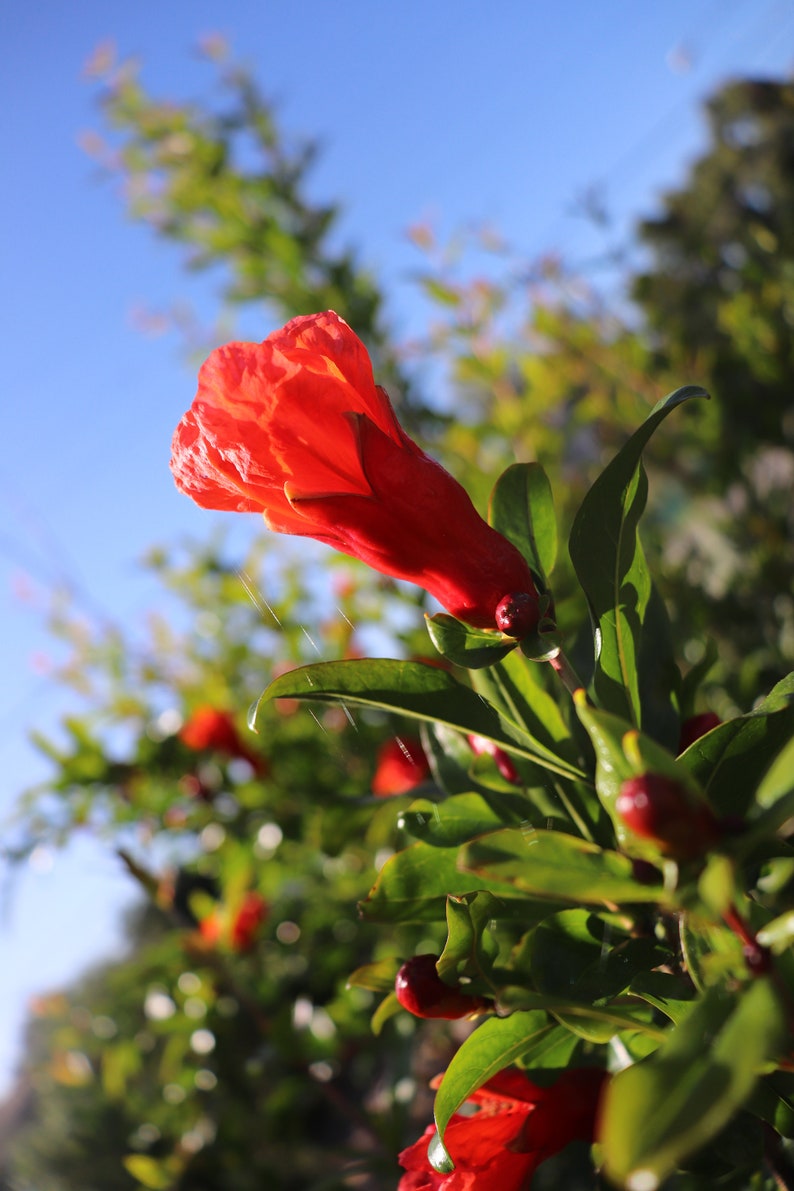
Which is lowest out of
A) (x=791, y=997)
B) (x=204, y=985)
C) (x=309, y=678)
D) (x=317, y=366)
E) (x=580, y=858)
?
(x=204, y=985)

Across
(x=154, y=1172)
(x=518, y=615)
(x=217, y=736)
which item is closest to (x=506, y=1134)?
(x=518, y=615)

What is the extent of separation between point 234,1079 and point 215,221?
1.93 m

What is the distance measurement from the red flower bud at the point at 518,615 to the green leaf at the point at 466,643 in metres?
0.01

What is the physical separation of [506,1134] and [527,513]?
0.38 m

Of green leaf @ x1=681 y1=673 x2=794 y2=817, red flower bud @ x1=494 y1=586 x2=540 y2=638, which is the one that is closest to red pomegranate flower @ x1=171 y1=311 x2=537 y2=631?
red flower bud @ x1=494 y1=586 x2=540 y2=638

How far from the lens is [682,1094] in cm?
27

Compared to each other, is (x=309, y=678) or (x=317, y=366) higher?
(x=317, y=366)

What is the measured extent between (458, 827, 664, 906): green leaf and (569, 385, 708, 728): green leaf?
170mm

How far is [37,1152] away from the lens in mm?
3404

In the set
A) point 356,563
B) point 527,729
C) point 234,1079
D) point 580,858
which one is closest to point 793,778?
point 580,858

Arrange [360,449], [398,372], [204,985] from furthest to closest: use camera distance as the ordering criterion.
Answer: [398,372] → [204,985] → [360,449]

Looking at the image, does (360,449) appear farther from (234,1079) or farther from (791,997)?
(234,1079)

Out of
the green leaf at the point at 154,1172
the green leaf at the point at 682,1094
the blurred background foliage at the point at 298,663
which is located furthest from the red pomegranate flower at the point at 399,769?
the green leaf at the point at 154,1172

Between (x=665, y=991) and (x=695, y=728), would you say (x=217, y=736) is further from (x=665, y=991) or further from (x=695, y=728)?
(x=665, y=991)
